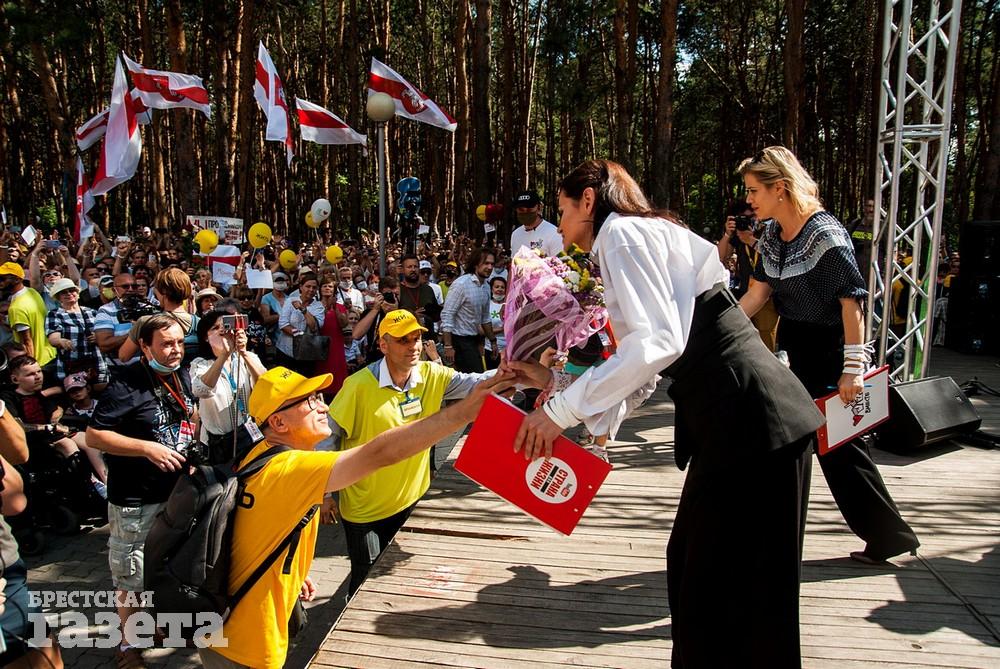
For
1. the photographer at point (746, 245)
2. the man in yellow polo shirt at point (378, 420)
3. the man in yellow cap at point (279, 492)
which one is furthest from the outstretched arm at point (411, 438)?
the photographer at point (746, 245)

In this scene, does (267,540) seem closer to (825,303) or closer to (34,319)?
(825,303)

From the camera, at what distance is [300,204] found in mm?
38938

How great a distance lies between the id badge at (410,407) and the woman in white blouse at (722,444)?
2065 millimetres

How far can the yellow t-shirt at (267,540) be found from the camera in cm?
245

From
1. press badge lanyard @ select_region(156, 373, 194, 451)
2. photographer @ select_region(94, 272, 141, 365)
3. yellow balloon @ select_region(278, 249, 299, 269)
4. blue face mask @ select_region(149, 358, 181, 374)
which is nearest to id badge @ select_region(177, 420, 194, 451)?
press badge lanyard @ select_region(156, 373, 194, 451)

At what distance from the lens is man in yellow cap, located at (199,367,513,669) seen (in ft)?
7.79

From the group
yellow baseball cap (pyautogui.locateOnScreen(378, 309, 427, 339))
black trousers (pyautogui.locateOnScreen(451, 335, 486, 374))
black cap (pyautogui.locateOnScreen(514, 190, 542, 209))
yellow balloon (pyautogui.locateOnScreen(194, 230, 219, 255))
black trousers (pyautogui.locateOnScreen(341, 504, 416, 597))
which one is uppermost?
black cap (pyautogui.locateOnScreen(514, 190, 542, 209))

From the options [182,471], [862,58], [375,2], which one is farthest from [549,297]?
[375,2]

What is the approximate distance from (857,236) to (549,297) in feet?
20.8

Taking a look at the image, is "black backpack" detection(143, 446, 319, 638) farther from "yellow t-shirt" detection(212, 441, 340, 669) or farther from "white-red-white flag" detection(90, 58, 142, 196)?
"white-red-white flag" detection(90, 58, 142, 196)

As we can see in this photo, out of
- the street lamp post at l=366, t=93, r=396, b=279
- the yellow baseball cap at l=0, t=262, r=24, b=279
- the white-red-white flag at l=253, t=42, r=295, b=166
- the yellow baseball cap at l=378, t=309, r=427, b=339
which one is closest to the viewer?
the yellow baseball cap at l=378, t=309, r=427, b=339

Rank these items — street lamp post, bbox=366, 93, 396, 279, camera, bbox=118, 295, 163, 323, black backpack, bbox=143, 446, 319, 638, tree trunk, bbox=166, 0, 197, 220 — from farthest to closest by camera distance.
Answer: tree trunk, bbox=166, 0, 197, 220
street lamp post, bbox=366, 93, 396, 279
camera, bbox=118, 295, 163, 323
black backpack, bbox=143, 446, 319, 638

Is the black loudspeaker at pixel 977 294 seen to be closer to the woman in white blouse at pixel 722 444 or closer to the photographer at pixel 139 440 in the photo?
the woman in white blouse at pixel 722 444

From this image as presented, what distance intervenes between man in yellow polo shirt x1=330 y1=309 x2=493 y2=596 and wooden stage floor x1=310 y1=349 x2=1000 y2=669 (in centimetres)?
23
